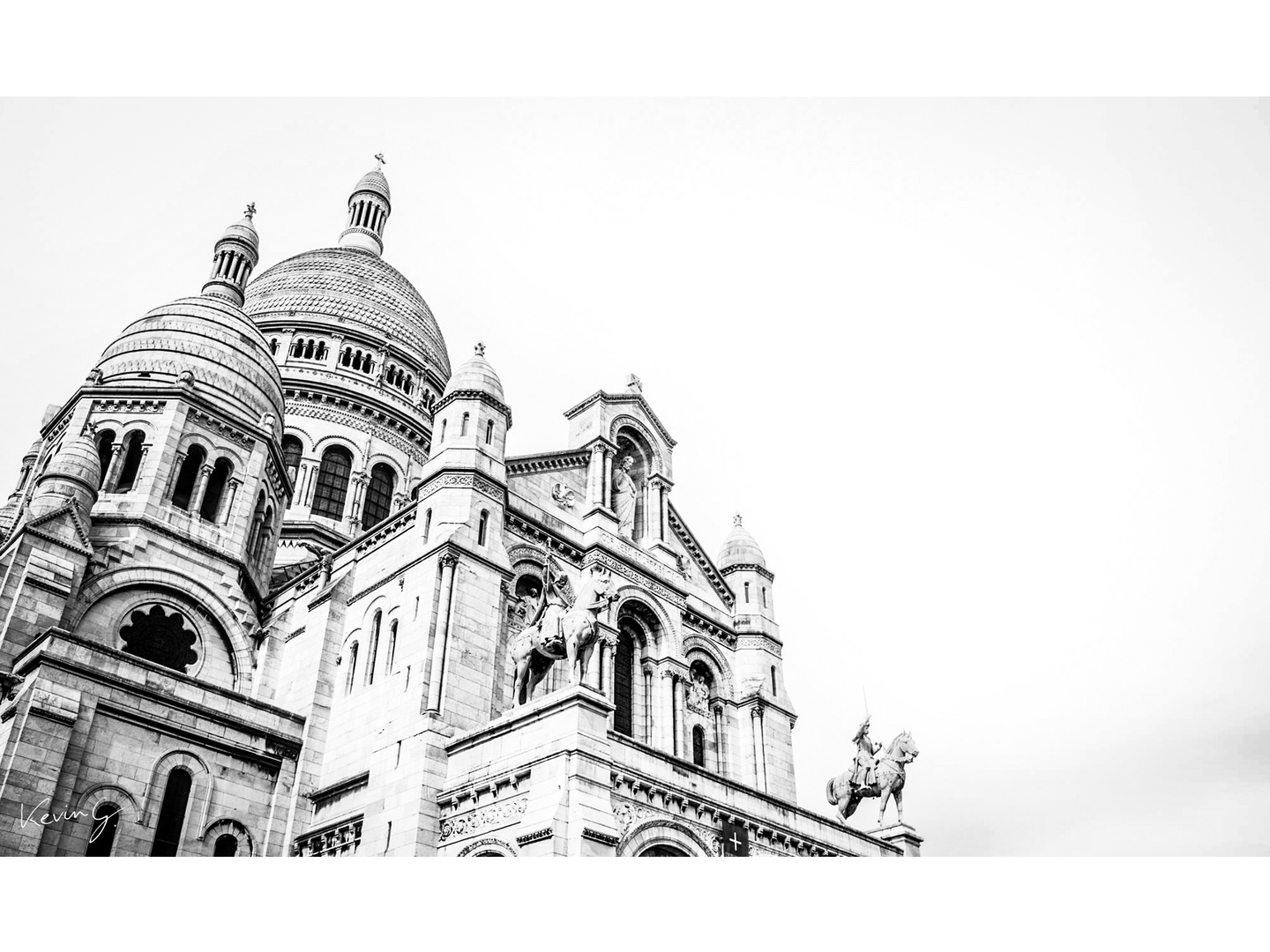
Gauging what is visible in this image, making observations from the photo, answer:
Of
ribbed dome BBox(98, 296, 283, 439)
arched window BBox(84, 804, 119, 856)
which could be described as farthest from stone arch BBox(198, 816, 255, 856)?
ribbed dome BBox(98, 296, 283, 439)

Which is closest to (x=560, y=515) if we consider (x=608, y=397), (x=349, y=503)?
(x=608, y=397)

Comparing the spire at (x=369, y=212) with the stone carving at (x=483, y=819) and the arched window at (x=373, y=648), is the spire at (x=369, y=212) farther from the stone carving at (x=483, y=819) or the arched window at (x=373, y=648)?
the stone carving at (x=483, y=819)

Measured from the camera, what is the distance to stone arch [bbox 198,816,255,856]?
25062 mm

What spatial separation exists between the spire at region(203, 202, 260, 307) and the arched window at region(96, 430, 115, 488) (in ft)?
34.5

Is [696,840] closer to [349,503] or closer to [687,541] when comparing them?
[687,541]

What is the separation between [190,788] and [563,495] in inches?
524

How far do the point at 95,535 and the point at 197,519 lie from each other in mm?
3098

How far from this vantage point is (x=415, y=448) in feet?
174

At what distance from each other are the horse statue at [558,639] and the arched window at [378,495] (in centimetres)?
2534

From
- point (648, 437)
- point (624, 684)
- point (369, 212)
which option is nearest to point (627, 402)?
point (648, 437)

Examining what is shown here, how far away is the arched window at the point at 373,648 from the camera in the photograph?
Answer: 27.7 metres

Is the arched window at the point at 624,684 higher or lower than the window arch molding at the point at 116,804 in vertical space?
higher

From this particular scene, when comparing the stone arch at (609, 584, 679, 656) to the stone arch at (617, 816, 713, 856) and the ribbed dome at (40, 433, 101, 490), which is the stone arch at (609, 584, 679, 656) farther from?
the ribbed dome at (40, 433, 101, 490)
